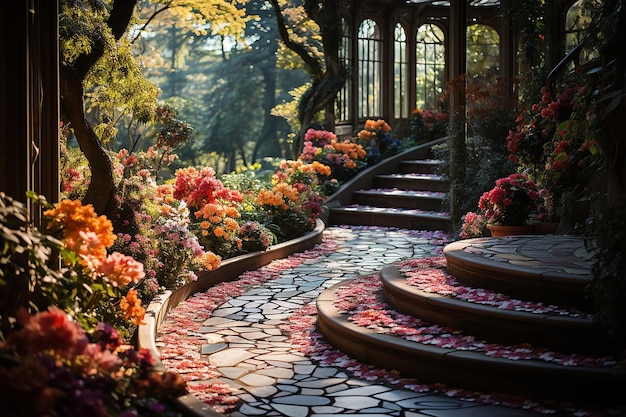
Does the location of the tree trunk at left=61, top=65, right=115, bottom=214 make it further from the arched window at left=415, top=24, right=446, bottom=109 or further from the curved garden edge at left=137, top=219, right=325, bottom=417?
the arched window at left=415, top=24, right=446, bottom=109

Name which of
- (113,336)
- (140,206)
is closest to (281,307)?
(140,206)

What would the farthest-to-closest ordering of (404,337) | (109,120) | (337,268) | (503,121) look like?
(503,121)
(337,268)
(109,120)
(404,337)

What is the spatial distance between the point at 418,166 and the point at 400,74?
12.8ft

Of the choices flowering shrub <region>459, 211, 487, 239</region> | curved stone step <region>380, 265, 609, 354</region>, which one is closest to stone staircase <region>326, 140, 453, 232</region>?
flowering shrub <region>459, 211, 487, 239</region>

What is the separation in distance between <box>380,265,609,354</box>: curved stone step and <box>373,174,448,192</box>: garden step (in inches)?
312

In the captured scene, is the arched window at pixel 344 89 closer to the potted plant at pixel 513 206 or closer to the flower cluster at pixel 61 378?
A: the potted plant at pixel 513 206

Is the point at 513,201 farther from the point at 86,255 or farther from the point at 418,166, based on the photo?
the point at 86,255

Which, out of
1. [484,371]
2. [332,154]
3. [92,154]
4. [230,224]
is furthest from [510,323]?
[332,154]

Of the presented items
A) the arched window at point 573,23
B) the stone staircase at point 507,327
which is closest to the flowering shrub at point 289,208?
the stone staircase at point 507,327

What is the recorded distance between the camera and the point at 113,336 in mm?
4098

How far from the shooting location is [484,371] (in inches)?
205

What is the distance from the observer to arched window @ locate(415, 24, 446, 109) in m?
19.0

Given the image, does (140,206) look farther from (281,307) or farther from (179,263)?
(281,307)

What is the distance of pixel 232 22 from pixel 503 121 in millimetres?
6474
